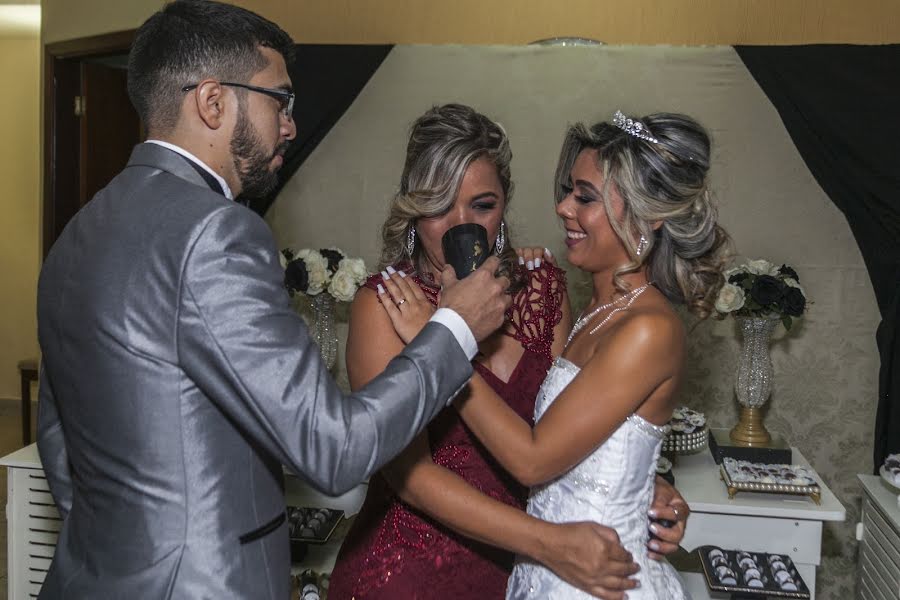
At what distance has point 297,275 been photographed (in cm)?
321

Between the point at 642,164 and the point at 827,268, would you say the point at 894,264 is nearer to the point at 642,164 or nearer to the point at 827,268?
the point at 827,268

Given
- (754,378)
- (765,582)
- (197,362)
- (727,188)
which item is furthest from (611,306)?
(727,188)

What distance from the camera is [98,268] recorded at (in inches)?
49.8

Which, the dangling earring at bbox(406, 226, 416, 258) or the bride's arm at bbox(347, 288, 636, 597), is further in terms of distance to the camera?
the dangling earring at bbox(406, 226, 416, 258)

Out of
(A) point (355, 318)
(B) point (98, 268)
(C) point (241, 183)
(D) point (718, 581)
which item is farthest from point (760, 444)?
(B) point (98, 268)

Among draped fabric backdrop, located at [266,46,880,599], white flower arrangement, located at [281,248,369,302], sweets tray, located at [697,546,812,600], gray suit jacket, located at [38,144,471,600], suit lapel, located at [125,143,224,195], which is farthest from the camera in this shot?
draped fabric backdrop, located at [266,46,880,599]

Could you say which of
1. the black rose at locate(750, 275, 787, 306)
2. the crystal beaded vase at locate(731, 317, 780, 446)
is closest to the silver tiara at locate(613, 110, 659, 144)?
the black rose at locate(750, 275, 787, 306)

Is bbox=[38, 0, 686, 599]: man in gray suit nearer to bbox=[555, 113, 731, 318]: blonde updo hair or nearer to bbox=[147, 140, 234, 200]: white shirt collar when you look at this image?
bbox=[147, 140, 234, 200]: white shirt collar

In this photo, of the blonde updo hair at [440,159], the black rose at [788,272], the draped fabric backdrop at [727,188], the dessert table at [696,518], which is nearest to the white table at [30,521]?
the dessert table at [696,518]

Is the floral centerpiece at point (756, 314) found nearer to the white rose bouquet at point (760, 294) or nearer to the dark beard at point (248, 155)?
the white rose bouquet at point (760, 294)

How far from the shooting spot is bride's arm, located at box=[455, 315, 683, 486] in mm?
1577

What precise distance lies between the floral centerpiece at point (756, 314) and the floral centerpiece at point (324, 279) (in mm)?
1332

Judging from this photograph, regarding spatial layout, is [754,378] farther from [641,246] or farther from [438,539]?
[438,539]

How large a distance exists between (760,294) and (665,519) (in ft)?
4.67
